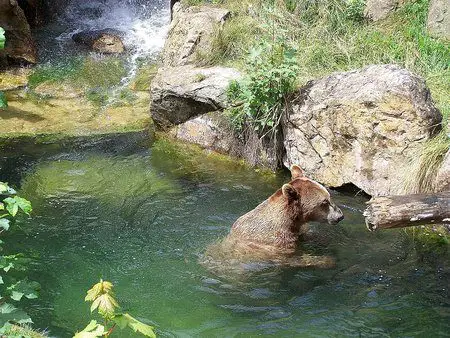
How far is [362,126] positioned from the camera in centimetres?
810

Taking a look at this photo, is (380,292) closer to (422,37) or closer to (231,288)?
(231,288)

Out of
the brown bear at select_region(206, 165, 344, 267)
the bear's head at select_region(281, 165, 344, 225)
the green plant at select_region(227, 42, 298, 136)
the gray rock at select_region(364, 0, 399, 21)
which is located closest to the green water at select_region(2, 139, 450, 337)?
the brown bear at select_region(206, 165, 344, 267)

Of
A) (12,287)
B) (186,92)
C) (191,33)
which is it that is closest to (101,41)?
(191,33)

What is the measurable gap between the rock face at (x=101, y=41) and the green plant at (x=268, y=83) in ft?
17.3

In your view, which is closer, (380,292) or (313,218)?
(380,292)

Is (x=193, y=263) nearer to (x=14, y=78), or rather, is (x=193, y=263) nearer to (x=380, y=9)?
(x=380, y=9)

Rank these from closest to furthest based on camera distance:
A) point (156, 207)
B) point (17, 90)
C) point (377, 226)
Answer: point (377, 226) < point (156, 207) < point (17, 90)

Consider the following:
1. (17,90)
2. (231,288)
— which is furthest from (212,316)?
(17,90)

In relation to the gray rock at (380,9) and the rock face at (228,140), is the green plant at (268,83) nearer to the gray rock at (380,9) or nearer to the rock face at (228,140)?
the rock face at (228,140)

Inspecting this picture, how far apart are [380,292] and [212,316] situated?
163cm

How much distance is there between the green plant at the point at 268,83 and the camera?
865cm

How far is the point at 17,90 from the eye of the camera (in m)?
12.1

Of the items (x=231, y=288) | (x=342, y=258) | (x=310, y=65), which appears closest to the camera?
(x=231, y=288)

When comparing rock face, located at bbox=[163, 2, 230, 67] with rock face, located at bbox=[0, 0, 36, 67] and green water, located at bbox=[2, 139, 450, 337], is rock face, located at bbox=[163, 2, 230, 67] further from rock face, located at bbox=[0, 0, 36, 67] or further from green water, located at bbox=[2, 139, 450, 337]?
rock face, located at bbox=[0, 0, 36, 67]
